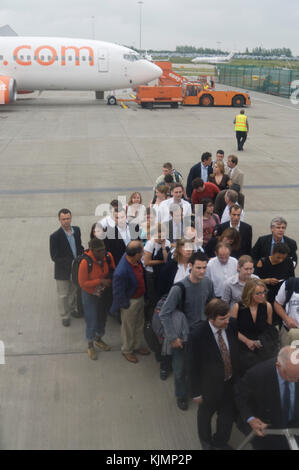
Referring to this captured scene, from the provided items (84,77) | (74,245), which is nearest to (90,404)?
(74,245)

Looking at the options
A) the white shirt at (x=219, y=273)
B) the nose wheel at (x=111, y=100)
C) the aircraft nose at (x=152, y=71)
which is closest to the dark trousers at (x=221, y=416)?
the white shirt at (x=219, y=273)

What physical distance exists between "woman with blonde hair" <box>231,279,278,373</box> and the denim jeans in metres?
1.68

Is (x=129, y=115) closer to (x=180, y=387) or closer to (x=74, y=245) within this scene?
(x=74, y=245)

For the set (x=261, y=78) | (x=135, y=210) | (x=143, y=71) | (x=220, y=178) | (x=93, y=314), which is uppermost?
(x=261, y=78)

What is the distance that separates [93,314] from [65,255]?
0.90 metres

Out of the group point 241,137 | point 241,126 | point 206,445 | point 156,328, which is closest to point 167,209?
point 156,328

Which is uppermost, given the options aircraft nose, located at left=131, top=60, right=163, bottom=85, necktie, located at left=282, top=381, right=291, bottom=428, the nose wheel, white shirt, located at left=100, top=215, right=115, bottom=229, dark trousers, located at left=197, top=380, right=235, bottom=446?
aircraft nose, located at left=131, top=60, right=163, bottom=85

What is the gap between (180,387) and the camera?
4.28 m

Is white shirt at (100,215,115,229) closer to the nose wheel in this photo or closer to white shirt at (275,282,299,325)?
white shirt at (275,282,299,325)

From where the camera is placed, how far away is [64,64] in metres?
25.5

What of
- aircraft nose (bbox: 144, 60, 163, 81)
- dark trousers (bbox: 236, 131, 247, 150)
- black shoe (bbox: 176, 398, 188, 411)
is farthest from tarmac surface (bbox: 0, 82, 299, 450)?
aircraft nose (bbox: 144, 60, 163, 81)

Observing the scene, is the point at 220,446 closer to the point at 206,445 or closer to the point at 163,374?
the point at 206,445

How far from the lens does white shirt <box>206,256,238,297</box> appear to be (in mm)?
4785
